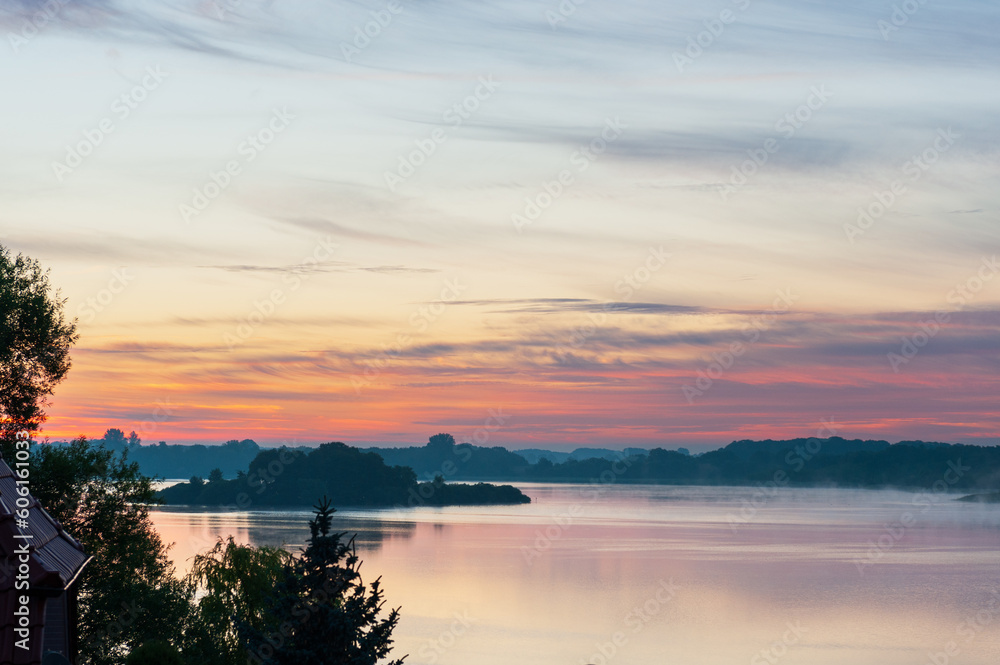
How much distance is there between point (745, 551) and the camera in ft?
492

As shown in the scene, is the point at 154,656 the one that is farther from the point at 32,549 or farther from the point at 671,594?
the point at 671,594

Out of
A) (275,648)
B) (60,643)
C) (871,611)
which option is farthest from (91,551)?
(871,611)

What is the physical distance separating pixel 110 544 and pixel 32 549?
3762 centimetres

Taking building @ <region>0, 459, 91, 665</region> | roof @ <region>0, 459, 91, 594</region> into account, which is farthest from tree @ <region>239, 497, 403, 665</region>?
building @ <region>0, 459, 91, 665</region>

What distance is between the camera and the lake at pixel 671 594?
3076 inches

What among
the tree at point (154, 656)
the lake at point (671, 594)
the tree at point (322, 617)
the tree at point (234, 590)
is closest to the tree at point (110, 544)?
the tree at point (234, 590)

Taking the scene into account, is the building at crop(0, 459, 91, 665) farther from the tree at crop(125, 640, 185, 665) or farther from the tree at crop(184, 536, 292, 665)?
the tree at crop(184, 536, 292, 665)

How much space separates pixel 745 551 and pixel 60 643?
14529 cm

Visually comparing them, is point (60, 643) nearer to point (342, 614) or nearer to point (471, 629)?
point (342, 614)

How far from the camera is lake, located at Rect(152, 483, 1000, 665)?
78125 mm

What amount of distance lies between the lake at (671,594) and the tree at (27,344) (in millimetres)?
37184

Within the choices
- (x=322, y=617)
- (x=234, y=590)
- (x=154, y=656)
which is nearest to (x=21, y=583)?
(x=322, y=617)

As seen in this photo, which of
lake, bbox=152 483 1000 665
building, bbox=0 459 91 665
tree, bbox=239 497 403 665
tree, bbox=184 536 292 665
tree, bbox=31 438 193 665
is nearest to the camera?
building, bbox=0 459 91 665

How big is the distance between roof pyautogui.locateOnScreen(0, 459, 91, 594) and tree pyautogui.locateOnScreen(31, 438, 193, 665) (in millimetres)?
31917
